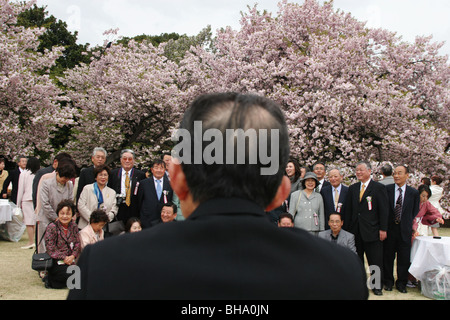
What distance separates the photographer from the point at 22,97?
15.3 metres

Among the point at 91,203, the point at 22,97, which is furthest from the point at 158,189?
the point at 22,97

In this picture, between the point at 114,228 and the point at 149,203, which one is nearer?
the point at 114,228

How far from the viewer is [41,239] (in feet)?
22.0

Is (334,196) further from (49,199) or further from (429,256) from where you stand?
(49,199)

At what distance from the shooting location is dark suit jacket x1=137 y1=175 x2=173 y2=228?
6.91 metres

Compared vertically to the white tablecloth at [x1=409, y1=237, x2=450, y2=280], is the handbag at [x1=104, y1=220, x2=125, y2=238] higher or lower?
higher

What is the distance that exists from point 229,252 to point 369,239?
648 centimetres

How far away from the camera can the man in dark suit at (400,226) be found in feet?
23.4

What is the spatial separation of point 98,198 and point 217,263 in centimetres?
601

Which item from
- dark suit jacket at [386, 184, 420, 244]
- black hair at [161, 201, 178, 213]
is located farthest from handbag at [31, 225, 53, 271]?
dark suit jacket at [386, 184, 420, 244]

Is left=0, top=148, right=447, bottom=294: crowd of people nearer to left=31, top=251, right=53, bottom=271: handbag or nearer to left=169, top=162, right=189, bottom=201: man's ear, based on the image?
left=31, top=251, right=53, bottom=271: handbag

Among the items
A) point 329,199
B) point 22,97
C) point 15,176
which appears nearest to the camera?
point 329,199

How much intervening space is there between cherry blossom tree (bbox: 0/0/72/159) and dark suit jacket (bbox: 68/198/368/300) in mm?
14741

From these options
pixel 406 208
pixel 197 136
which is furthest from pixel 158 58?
pixel 197 136
